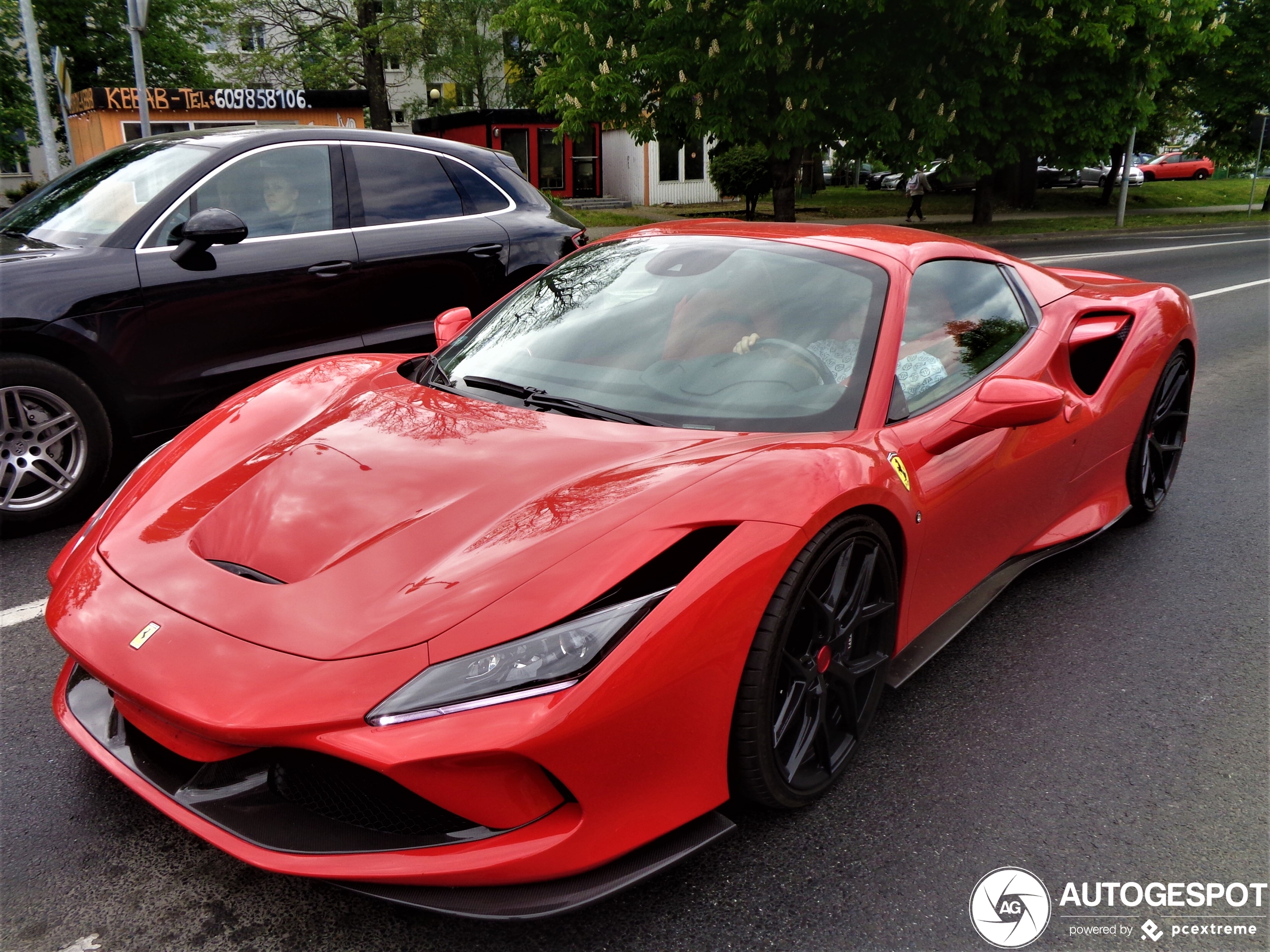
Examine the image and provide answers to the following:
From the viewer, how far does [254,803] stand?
1837 mm

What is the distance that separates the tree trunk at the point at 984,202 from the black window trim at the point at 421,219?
21894 millimetres

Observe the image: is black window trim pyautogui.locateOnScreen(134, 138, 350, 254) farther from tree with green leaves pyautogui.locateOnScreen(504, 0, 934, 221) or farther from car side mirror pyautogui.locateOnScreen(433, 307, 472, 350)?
tree with green leaves pyautogui.locateOnScreen(504, 0, 934, 221)

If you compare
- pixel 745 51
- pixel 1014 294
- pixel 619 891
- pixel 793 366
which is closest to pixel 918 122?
pixel 745 51

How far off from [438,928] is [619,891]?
1.41 ft

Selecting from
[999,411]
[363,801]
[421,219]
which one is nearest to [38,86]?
[421,219]

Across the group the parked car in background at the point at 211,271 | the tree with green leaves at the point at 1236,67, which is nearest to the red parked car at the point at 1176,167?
the tree with green leaves at the point at 1236,67

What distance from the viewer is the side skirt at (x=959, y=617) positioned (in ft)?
9.11

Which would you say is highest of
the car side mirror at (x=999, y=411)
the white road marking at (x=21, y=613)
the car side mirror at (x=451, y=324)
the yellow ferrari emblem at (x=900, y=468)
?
the car side mirror at (x=451, y=324)

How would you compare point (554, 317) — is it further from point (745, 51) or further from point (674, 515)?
point (745, 51)

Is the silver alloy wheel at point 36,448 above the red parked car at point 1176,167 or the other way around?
the other way around

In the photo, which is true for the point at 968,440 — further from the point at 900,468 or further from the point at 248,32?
the point at 248,32

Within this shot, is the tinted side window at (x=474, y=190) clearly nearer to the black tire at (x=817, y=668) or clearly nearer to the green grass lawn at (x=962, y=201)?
the black tire at (x=817, y=668)

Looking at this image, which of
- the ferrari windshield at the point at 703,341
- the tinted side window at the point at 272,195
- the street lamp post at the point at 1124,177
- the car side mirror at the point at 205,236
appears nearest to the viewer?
the ferrari windshield at the point at 703,341

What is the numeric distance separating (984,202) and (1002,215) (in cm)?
513
